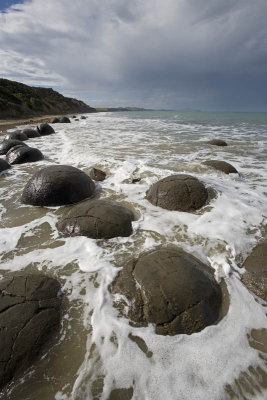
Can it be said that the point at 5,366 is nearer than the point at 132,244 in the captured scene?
Yes

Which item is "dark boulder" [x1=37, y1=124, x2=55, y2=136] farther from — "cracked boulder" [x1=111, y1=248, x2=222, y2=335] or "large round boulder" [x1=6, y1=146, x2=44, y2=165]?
"cracked boulder" [x1=111, y1=248, x2=222, y2=335]

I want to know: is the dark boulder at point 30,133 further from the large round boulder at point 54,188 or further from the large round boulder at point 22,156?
the large round boulder at point 54,188

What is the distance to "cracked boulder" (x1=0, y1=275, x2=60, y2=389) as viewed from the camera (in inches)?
59.8

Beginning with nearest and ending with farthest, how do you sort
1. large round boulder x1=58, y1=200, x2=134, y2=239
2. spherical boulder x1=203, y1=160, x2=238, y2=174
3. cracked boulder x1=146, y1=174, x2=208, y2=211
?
large round boulder x1=58, y1=200, x2=134, y2=239 → cracked boulder x1=146, y1=174, x2=208, y2=211 → spherical boulder x1=203, y1=160, x2=238, y2=174

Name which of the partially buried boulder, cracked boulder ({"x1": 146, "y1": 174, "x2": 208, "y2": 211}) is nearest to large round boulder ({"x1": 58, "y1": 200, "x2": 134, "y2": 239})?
cracked boulder ({"x1": 146, "y1": 174, "x2": 208, "y2": 211})

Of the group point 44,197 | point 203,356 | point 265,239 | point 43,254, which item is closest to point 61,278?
point 43,254

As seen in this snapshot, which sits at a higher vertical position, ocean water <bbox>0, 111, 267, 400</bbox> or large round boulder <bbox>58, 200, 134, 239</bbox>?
large round boulder <bbox>58, 200, 134, 239</bbox>

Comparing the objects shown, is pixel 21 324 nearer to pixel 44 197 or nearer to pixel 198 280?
pixel 198 280

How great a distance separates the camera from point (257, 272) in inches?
95.2

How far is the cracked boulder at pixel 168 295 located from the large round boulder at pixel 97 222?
840mm

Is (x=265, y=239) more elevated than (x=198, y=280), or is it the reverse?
(x=198, y=280)

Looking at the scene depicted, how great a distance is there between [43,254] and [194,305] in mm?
1962

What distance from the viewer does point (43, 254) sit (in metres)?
2.77

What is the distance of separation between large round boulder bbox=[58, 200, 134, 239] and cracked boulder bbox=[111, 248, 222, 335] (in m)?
0.84
